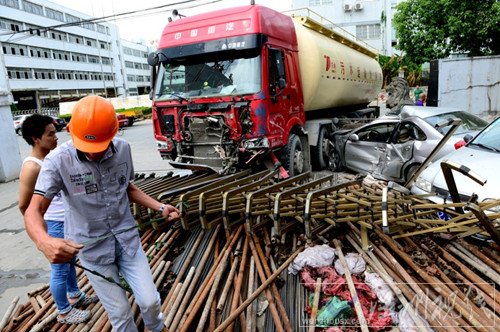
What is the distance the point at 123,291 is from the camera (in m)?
2.34

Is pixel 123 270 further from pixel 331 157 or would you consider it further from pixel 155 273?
pixel 331 157

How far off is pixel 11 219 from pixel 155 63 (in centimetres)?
393

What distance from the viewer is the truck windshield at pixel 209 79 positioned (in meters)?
5.64

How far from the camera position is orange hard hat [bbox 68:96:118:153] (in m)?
2.05

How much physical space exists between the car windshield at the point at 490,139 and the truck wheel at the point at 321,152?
335 cm

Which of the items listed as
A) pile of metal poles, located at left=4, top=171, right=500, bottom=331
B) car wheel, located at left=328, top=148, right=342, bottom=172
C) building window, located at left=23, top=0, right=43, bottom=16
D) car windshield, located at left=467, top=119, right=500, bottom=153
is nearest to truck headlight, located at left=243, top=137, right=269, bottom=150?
pile of metal poles, located at left=4, top=171, right=500, bottom=331

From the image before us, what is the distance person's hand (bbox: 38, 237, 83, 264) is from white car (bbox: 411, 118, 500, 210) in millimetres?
3512

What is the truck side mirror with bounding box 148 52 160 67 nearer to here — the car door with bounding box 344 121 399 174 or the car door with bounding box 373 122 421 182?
the car door with bounding box 344 121 399 174

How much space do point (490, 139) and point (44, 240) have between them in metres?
5.25

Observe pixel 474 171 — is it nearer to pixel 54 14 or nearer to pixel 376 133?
pixel 376 133

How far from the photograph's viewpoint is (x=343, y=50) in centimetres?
927

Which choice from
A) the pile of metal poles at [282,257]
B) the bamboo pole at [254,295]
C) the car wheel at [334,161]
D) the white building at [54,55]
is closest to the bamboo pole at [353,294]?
the pile of metal poles at [282,257]

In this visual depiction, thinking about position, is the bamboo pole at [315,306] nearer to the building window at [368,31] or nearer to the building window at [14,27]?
the building window at [368,31]

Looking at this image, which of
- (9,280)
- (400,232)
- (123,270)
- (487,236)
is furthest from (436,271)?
(9,280)
